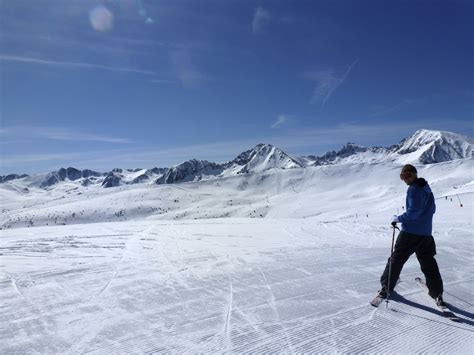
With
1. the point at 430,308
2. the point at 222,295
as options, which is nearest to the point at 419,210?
the point at 430,308

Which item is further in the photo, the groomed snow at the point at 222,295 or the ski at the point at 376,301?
the ski at the point at 376,301

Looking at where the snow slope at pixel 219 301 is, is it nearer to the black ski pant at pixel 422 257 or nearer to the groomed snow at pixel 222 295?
the groomed snow at pixel 222 295

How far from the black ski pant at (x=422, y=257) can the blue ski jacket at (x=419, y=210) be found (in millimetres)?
123

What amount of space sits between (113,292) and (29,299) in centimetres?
125

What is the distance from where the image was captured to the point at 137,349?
13.8 feet

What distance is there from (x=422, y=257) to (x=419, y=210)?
76 centimetres

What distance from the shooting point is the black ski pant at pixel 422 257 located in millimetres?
5688

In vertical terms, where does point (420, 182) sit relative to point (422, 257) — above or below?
above

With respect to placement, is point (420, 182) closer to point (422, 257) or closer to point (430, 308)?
point (422, 257)

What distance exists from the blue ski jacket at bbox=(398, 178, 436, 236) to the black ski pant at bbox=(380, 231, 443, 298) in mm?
123

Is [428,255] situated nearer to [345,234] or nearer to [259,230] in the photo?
Answer: [345,234]

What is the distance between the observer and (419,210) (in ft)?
18.8

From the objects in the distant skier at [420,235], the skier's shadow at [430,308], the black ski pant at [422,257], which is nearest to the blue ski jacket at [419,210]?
the distant skier at [420,235]

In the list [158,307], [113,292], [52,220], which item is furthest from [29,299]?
[52,220]
